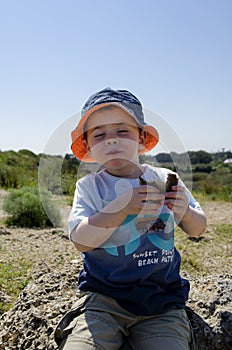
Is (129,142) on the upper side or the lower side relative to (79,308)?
upper

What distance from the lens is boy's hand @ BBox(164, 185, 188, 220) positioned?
7.28ft

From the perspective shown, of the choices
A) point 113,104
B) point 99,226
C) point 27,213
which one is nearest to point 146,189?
point 99,226

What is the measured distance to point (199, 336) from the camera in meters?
2.56

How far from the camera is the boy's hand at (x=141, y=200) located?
6.94 feet

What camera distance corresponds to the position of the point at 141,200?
2.12 meters

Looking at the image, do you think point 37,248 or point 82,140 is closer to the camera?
point 82,140

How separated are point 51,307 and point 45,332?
Answer: 211mm

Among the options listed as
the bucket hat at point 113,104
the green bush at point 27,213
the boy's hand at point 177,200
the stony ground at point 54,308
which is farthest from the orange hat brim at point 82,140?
the green bush at point 27,213

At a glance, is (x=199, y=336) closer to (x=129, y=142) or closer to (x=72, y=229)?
(x=72, y=229)

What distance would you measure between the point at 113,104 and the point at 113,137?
0.57 ft

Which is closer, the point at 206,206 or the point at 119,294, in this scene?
the point at 119,294

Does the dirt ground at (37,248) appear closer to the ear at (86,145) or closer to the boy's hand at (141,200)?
the ear at (86,145)

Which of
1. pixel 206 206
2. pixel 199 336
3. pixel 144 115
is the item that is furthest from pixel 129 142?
pixel 206 206

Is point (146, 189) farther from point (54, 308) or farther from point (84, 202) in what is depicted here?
point (54, 308)
